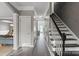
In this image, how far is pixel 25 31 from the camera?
7438 millimetres

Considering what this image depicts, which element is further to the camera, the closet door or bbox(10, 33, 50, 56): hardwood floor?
the closet door

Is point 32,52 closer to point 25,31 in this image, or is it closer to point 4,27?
point 25,31

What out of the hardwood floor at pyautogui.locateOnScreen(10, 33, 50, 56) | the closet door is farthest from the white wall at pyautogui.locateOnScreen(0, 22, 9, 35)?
the hardwood floor at pyautogui.locateOnScreen(10, 33, 50, 56)

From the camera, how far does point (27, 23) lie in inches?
295

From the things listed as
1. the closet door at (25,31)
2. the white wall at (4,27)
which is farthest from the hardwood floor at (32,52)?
the white wall at (4,27)

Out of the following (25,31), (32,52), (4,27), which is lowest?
(32,52)

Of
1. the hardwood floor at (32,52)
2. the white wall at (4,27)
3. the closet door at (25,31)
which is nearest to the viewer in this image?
the hardwood floor at (32,52)

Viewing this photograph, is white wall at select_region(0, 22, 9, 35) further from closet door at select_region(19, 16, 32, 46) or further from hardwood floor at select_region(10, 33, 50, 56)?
hardwood floor at select_region(10, 33, 50, 56)

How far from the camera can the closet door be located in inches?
291

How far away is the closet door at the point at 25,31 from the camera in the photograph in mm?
7402

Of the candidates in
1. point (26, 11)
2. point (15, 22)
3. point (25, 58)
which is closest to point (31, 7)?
point (26, 11)

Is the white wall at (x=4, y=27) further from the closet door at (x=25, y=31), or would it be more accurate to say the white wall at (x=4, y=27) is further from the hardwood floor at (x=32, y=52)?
the hardwood floor at (x=32, y=52)

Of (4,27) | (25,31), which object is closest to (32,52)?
(25,31)

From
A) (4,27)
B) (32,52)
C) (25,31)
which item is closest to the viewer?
(32,52)
